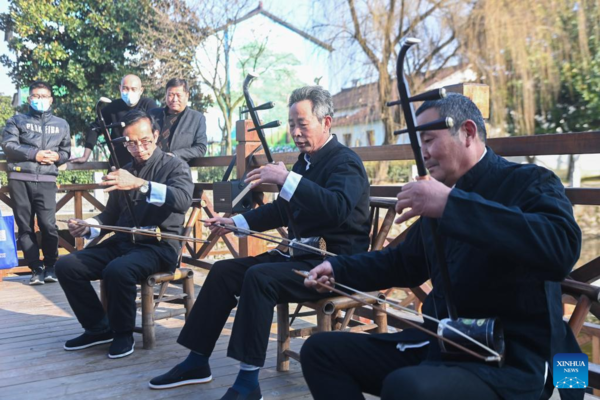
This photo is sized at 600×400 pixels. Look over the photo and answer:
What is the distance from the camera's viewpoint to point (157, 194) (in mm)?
3326

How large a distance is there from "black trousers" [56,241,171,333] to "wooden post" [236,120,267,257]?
976mm

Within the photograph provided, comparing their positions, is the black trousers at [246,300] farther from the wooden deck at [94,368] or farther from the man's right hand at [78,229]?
the man's right hand at [78,229]

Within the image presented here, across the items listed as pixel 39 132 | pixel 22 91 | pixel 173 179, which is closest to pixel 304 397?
pixel 173 179

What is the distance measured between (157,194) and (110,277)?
50cm

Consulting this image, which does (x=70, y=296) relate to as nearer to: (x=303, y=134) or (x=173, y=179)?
(x=173, y=179)

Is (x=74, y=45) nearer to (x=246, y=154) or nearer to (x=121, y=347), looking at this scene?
(x=246, y=154)

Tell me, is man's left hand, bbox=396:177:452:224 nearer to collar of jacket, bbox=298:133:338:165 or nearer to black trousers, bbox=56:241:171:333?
collar of jacket, bbox=298:133:338:165

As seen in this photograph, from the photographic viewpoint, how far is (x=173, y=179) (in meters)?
3.49

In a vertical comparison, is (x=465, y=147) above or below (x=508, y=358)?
above

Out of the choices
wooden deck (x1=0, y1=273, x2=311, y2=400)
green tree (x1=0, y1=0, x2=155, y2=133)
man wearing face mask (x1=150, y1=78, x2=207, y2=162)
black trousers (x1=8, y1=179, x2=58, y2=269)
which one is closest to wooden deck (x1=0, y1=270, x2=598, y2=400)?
wooden deck (x1=0, y1=273, x2=311, y2=400)

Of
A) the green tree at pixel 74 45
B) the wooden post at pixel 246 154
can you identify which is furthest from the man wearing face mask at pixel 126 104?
the green tree at pixel 74 45

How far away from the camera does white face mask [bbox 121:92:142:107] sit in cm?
500

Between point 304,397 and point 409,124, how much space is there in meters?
1.54

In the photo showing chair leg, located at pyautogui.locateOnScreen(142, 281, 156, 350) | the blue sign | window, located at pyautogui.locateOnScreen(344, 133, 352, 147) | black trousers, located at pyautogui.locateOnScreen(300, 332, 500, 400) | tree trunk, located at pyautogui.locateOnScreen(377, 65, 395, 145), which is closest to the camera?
the blue sign
